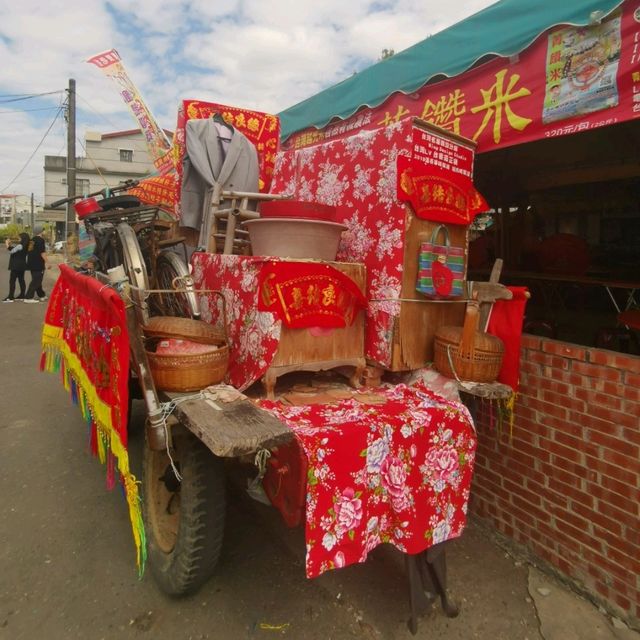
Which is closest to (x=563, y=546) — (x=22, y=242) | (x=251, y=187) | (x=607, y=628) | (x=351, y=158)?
(x=607, y=628)

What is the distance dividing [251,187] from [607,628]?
3797mm

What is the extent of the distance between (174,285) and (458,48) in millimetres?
2336

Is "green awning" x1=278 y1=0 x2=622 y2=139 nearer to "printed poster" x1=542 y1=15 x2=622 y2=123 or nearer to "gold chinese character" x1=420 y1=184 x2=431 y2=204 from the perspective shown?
"printed poster" x1=542 y1=15 x2=622 y2=123

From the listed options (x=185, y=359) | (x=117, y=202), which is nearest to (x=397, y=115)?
(x=185, y=359)

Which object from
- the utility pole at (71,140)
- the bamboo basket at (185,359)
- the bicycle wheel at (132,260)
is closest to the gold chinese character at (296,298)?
the bamboo basket at (185,359)

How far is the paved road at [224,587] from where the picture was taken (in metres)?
2.07

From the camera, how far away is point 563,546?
2.43m

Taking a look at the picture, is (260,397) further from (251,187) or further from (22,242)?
(22,242)

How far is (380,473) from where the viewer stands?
187 cm

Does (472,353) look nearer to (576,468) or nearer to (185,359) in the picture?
(576,468)

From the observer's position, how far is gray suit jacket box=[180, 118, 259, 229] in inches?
147

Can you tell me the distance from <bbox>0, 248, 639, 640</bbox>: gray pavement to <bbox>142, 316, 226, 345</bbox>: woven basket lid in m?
1.29

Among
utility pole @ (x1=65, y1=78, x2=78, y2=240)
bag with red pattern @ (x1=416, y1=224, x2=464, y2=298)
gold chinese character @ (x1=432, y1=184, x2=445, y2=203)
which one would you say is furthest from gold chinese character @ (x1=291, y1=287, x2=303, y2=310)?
utility pole @ (x1=65, y1=78, x2=78, y2=240)

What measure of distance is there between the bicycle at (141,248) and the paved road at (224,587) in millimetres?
1463
